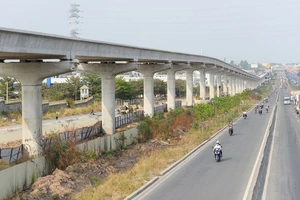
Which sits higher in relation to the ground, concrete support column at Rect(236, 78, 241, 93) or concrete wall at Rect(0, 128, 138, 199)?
concrete support column at Rect(236, 78, 241, 93)

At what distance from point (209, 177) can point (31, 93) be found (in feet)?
39.4

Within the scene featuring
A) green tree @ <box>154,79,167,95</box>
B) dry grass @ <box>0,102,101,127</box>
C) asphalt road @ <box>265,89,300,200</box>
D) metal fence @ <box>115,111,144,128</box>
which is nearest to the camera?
asphalt road @ <box>265,89,300,200</box>

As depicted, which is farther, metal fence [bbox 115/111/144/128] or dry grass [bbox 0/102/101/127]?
dry grass [bbox 0/102/101/127]

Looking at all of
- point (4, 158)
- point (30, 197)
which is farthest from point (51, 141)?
point (30, 197)

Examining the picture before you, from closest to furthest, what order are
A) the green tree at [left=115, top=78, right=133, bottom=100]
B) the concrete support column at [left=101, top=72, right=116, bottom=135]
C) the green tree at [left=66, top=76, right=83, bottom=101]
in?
the concrete support column at [left=101, top=72, right=116, bottom=135]
the green tree at [left=66, top=76, right=83, bottom=101]
the green tree at [left=115, top=78, right=133, bottom=100]

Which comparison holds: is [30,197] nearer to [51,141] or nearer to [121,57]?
[51,141]

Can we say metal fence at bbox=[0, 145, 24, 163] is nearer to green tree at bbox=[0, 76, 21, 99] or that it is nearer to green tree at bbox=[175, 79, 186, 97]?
green tree at bbox=[0, 76, 21, 99]

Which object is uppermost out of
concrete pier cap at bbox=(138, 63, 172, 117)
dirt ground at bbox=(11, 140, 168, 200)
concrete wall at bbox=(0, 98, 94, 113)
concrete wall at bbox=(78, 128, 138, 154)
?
concrete pier cap at bbox=(138, 63, 172, 117)

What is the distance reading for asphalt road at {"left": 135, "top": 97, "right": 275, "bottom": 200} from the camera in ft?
53.3

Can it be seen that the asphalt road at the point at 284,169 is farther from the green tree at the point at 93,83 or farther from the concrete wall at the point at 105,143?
the green tree at the point at 93,83

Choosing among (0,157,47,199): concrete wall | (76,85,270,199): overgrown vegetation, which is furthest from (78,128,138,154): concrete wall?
(0,157,47,199): concrete wall

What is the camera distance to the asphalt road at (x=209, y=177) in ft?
53.3

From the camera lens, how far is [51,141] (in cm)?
2405

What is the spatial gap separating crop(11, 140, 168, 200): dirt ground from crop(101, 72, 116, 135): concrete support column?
7.12 meters
